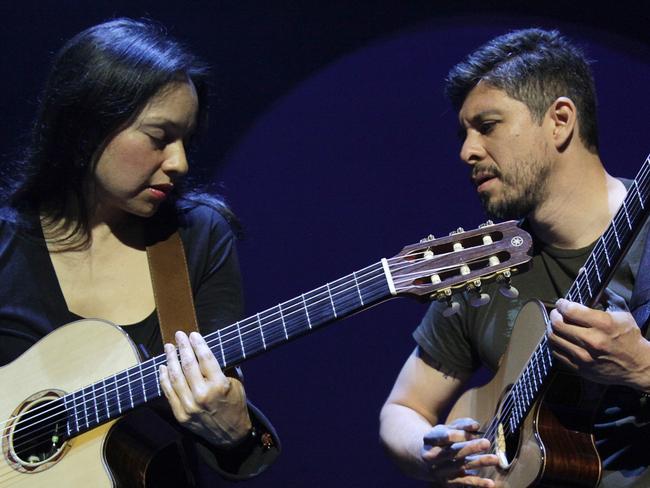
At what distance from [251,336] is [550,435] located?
2.19ft

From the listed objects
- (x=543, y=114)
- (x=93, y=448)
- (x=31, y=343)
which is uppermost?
(x=543, y=114)

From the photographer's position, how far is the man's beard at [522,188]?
2137mm

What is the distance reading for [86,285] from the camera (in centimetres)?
215

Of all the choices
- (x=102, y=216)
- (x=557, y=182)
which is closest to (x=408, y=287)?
(x=557, y=182)

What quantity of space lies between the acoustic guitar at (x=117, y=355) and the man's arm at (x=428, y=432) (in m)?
0.42

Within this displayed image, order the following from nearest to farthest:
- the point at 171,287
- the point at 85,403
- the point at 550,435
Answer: the point at 550,435 → the point at 85,403 → the point at 171,287

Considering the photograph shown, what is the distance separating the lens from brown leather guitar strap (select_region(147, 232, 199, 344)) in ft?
6.67

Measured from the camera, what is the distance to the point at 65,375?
2.03 metres

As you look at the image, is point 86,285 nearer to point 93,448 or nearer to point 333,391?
point 93,448

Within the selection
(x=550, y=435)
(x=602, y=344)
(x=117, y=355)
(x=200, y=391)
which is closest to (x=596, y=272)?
(x=602, y=344)

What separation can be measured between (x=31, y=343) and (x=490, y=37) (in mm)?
1627

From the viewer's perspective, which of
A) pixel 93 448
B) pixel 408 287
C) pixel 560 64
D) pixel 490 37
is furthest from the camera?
pixel 490 37

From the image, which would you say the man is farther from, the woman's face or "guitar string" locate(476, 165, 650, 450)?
the woman's face

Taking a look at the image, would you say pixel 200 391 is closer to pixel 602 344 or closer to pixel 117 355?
pixel 117 355
